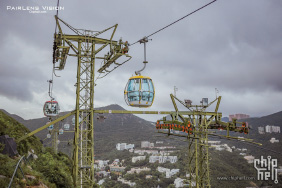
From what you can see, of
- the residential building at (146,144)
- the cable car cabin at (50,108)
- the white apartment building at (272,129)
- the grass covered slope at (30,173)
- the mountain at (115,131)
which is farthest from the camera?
the residential building at (146,144)

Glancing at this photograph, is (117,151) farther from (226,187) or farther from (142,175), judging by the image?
(226,187)

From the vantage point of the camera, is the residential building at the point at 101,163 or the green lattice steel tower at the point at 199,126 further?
the residential building at the point at 101,163

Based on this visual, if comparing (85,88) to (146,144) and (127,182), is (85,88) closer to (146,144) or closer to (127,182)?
(127,182)

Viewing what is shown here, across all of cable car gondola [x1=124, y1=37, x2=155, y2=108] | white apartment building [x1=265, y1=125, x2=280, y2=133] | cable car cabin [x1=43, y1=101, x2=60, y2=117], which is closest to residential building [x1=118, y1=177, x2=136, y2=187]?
white apartment building [x1=265, y1=125, x2=280, y2=133]

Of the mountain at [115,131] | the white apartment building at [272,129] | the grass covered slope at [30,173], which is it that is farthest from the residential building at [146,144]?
the grass covered slope at [30,173]

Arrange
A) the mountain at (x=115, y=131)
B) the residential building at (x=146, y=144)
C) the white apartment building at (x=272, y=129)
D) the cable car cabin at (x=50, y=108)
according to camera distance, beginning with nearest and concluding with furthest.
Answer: the cable car cabin at (x=50, y=108)
the white apartment building at (x=272, y=129)
the mountain at (x=115, y=131)
the residential building at (x=146, y=144)

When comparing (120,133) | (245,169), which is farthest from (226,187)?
(120,133)

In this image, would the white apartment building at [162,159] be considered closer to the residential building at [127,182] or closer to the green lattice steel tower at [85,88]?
the residential building at [127,182]
